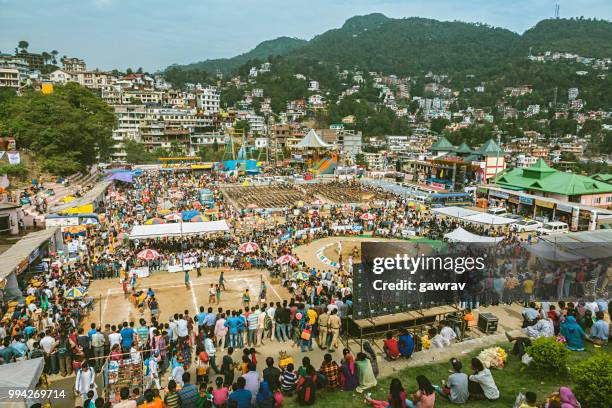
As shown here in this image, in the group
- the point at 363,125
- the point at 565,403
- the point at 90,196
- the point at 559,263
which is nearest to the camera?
the point at 565,403

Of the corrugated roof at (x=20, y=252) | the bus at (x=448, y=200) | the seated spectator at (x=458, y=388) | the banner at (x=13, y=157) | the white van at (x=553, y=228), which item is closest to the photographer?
the seated spectator at (x=458, y=388)

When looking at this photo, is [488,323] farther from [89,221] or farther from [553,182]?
[553,182]

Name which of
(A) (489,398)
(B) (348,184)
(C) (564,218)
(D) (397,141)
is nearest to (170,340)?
(A) (489,398)

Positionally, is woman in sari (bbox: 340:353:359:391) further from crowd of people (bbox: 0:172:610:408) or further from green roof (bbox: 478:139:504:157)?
green roof (bbox: 478:139:504:157)

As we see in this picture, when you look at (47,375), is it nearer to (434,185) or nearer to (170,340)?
(170,340)

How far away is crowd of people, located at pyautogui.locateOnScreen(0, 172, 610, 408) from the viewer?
7535mm

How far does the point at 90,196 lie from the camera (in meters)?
31.5

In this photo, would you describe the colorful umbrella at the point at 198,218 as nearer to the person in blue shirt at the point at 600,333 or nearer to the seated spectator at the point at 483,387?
the seated spectator at the point at 483,387

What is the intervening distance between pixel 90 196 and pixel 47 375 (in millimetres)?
24092

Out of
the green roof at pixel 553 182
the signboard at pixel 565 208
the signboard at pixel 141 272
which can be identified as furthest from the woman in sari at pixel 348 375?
the green roof at pixel 553 182

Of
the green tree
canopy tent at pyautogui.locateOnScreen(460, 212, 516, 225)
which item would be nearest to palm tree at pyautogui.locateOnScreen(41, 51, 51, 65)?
the green tree

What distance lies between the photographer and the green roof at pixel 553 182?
33.5 metres

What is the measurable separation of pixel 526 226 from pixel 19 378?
29759 mm

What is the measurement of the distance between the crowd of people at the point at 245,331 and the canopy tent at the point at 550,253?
283 millimetres
